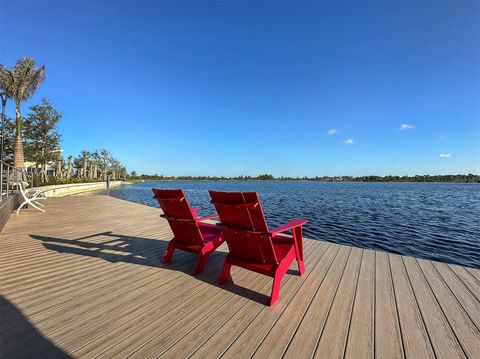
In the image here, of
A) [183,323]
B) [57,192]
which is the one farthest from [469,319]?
[57,192]

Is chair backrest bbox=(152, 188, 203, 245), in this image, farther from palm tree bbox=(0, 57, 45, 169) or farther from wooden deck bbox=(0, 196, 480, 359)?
palm tree bbox=(0, 57, 45, 169)

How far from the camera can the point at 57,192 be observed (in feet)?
54.4

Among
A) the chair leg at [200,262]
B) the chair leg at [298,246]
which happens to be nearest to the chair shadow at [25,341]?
the chair leg at [200,262]

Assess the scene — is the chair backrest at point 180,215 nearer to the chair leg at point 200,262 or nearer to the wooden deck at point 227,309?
the chair leg at point 200,262

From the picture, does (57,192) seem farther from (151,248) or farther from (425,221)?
(425,221)

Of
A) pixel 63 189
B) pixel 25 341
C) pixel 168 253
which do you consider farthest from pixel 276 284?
pixel 63 189

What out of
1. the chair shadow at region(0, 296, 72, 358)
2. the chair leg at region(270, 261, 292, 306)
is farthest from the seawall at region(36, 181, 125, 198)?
the chair leg at region(270, 261, 292, 306)

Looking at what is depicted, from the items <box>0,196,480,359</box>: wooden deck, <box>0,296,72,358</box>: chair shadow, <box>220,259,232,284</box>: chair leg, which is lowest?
<box>0,196,480,359</box>: wooden deck

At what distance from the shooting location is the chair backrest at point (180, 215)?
2.93 m

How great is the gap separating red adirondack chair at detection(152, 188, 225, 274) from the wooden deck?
11.3 inches

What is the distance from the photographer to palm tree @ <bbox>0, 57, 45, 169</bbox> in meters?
13.6

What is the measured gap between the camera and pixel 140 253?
12.3 ft

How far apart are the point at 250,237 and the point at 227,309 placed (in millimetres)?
676

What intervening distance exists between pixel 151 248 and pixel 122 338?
233cm
